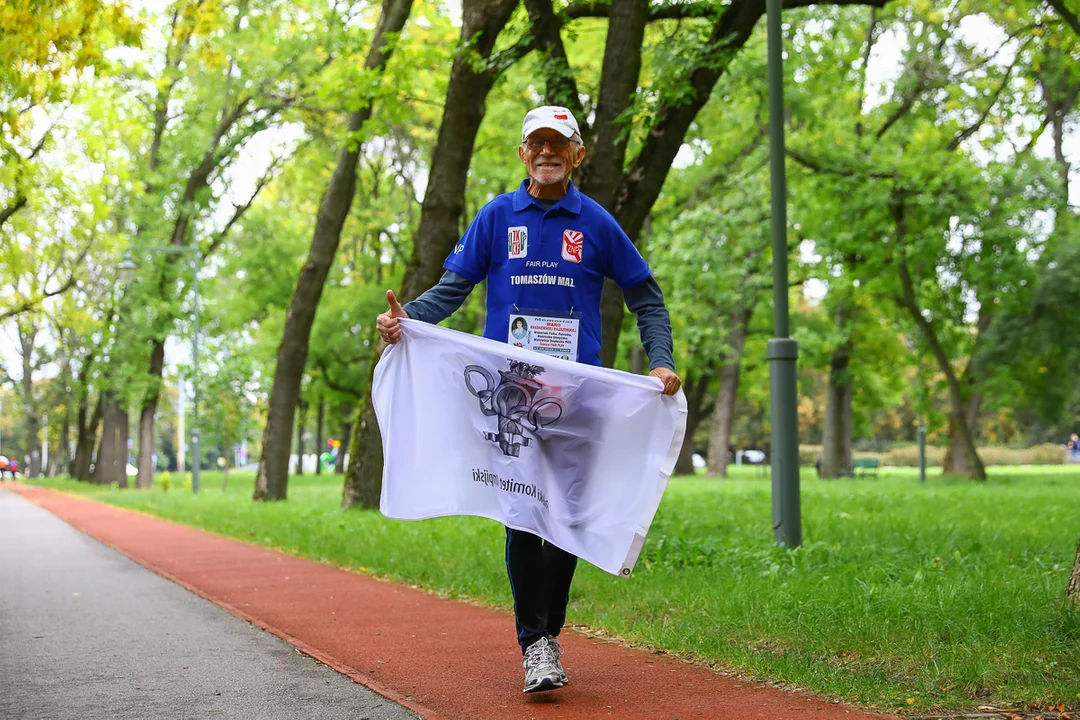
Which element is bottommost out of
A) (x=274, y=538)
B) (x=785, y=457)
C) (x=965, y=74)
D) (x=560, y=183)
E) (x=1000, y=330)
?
(x=274, y=538)

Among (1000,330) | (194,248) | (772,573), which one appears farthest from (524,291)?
(194,248)

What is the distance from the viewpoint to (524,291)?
4.93 meters

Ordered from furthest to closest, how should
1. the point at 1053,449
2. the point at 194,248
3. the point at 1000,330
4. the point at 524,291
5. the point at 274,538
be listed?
1. the point at 1053,449
2. the point at 194,248
3. the point at 1000,330
4. the point at 274,538
5. the point at 524,291

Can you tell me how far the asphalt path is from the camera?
482 centimetres

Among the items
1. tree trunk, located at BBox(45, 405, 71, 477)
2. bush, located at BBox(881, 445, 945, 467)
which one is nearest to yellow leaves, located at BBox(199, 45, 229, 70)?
tree trunk, located at BBox(45, 405, 71, 477)

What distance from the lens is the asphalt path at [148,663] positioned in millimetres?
4824

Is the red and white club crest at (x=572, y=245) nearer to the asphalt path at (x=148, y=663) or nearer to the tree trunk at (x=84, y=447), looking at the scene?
the asphalt path at (x=148, y=663)

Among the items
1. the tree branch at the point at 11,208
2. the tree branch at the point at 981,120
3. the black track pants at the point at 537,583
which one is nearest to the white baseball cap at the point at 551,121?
the black track pants at the point at 537,583

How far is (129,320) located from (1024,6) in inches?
1133

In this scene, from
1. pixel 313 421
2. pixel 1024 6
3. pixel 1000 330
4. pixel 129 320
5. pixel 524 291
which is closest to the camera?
pixel 524 291

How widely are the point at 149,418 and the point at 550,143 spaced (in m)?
34.6

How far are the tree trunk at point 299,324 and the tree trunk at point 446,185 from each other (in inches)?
211

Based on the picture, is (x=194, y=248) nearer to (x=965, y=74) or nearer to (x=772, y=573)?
(x=965, y=74)

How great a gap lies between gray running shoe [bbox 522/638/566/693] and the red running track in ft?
0.19
